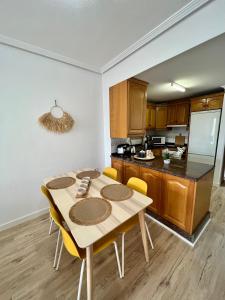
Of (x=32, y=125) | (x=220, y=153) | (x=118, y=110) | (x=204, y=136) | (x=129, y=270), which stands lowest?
(x=129, y=270)

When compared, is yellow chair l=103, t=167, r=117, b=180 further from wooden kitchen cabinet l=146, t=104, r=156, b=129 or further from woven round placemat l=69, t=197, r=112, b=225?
wooden kitchen cabinet l=146, t=104, r=156, b=129

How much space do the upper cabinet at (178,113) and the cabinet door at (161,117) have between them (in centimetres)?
12

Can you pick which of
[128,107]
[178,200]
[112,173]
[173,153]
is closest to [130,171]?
[112,173]

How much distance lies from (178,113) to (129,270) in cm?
396

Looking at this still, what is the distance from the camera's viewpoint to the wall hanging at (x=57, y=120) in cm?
203

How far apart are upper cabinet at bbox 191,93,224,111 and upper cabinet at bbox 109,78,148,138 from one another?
71.8 inches

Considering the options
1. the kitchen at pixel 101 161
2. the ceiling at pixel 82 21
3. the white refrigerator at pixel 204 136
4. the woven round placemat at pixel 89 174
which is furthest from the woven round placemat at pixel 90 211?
the white refrigerator at pixel 204 136

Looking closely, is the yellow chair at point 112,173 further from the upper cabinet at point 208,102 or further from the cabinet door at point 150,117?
the upper cabinet at point 208,102

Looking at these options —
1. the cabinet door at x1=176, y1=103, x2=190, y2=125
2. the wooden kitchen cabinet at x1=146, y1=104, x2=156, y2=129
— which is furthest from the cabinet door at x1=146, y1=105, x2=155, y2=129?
the cabinet door at x1=176, y1=103, x2=190, y2=125

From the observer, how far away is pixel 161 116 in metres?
4.28

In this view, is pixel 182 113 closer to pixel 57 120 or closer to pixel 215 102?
pixel 215 102

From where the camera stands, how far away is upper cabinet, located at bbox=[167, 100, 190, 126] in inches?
148

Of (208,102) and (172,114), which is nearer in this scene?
(208,102)

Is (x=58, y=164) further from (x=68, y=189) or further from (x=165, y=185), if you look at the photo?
(x=165, y=185)
